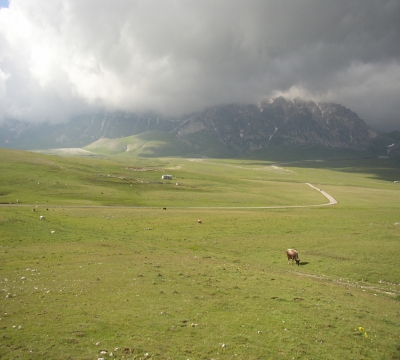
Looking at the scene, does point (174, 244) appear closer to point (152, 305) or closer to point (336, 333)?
point (152, 305)

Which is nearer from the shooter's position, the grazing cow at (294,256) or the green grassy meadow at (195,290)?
the green grassy meadow at (195,290)

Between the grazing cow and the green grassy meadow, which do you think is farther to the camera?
the grazing cow

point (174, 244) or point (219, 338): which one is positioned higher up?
point (219, 338)

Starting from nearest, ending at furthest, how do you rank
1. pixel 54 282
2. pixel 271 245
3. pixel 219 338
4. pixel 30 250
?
pixel 219 338 → pixel 54 282 → pixel 30 250 → pixel 271 245

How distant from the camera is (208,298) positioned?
22344 millimetres

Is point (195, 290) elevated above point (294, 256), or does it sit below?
above

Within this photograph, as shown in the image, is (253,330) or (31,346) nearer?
(31,346)

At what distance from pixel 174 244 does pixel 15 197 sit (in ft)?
226

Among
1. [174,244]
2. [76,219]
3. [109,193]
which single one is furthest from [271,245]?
[109,193]

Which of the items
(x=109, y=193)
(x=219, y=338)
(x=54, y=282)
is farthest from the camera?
(x=109, y=193)

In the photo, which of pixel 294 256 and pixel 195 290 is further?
pixel 294 256

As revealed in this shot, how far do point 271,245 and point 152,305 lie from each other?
28477 mm

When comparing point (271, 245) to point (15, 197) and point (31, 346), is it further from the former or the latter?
point (15, 197)

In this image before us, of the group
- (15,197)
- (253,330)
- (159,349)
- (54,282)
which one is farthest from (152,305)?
(15,197)
